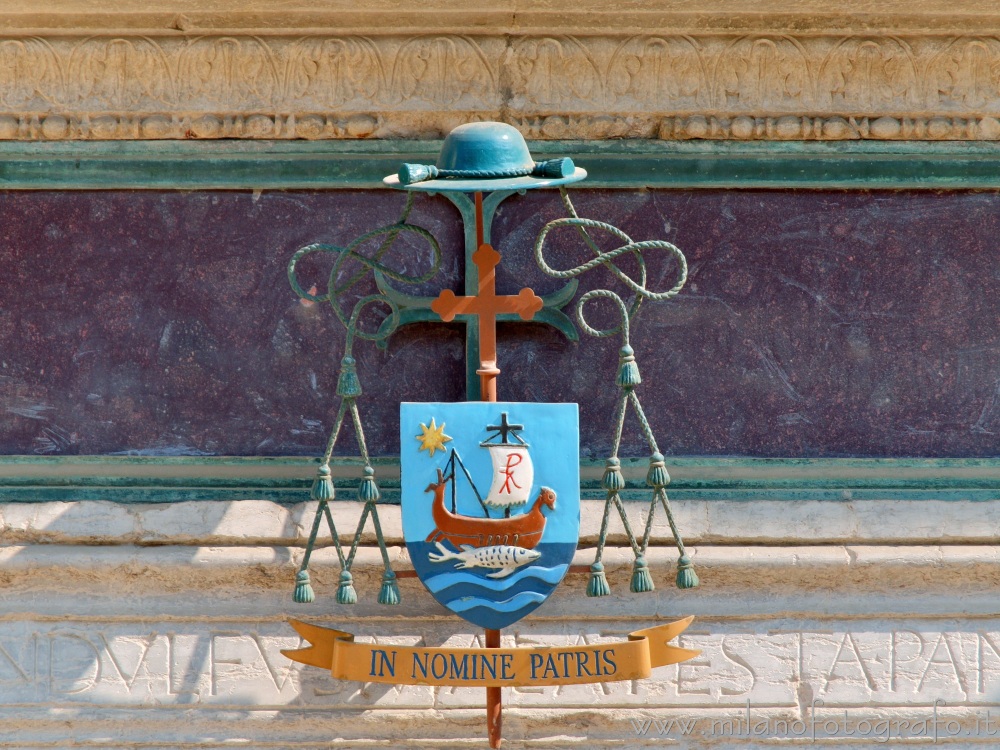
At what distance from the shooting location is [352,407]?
3604 millimetres

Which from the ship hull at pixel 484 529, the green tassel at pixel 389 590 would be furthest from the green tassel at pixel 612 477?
the green tassel at pixel 389 590

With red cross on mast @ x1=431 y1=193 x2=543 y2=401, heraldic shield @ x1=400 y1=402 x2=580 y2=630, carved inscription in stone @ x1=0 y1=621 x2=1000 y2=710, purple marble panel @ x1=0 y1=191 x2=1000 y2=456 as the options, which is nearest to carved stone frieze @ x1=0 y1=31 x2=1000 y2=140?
purple marble panel @ x1=0 y1=191 x2=1000 y2=456

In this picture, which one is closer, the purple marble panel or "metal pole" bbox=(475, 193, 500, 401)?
"metal pole" bbox=(475, 193, 500, 401)

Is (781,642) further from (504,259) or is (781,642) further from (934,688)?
(504,259)

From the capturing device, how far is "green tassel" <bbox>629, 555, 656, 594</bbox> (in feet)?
11.7

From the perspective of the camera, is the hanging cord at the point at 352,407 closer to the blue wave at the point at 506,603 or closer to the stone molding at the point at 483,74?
the blue wave at the point at 506,603

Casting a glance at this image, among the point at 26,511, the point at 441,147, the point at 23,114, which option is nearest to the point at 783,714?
the point at 441,147

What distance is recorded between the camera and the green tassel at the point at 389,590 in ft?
11.7

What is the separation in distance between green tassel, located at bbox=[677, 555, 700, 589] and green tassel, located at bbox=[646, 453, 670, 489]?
196 mm

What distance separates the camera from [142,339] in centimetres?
395

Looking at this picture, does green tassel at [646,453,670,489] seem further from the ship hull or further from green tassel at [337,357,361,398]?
green tassel at [337,357,361,398]

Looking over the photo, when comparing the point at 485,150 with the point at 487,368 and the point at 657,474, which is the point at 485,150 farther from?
the point at 657,474

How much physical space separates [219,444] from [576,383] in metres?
0.95

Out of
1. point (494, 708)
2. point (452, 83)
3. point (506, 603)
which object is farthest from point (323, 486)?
point (452, 83)
